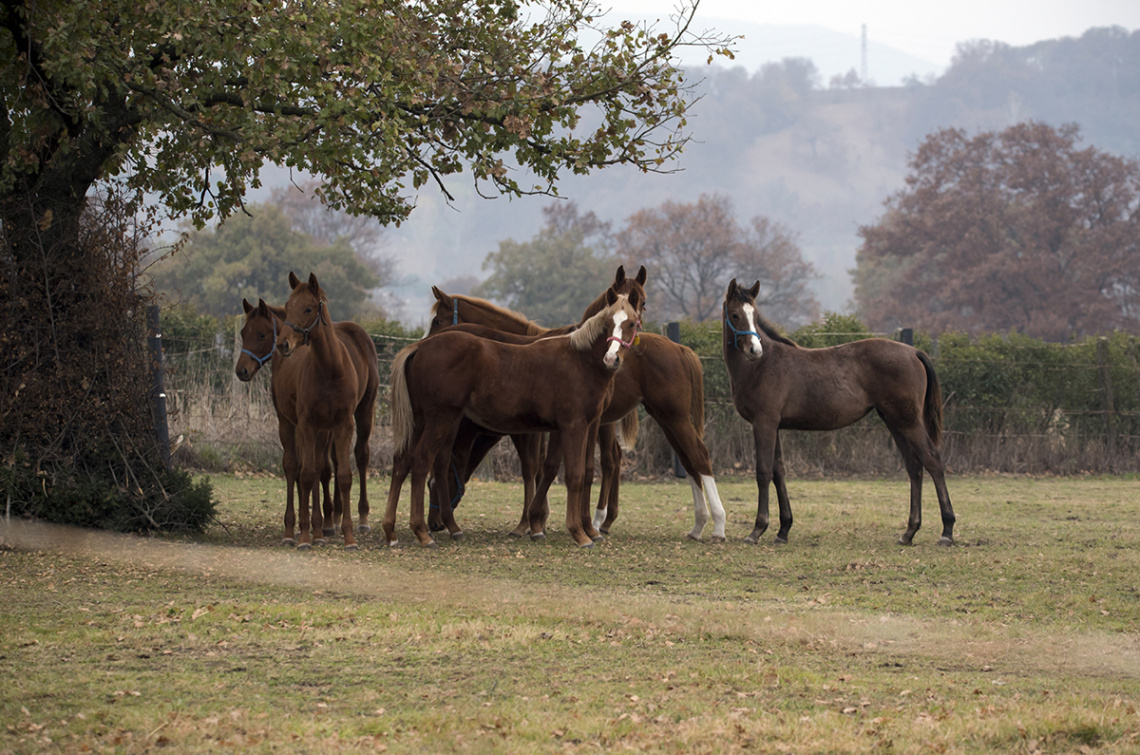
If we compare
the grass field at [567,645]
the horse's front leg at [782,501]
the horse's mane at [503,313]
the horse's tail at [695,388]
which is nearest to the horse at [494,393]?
the grass field at [567,645]

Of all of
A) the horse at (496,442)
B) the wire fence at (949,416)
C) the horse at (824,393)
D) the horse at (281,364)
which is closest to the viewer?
the horse at (281,364)

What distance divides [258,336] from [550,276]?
7021 centimetres

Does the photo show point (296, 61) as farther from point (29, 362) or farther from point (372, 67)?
point (29, 362)

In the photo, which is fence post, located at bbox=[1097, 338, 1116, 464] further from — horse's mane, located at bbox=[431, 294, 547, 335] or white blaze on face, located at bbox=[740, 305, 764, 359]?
horse's mane, located at bbox=[431, 294, 547, 335]

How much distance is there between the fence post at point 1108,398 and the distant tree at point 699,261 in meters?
57.8

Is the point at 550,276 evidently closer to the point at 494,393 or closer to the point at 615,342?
the point at 494,393

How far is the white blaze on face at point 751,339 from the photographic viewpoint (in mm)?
9805

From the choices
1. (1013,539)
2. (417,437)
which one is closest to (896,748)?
(417,437)

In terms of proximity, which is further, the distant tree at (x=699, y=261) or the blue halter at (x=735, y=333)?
the distant tree at (x=699, y=261)

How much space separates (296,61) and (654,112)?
10.7ft

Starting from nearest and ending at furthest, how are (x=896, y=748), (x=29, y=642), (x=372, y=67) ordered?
(x=896, y=748), (x=29, y=642), (x=372, y=67)

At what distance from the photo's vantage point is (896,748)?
13.4 ft

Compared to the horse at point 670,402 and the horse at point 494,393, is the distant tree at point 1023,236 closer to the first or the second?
the horse at point 670,402

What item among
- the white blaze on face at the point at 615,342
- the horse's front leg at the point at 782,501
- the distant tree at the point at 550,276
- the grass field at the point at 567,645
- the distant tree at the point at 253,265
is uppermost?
the distant tree at the point at 550,276
